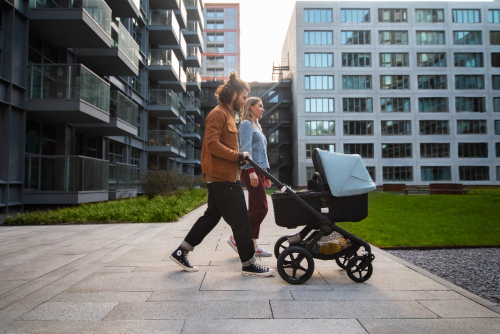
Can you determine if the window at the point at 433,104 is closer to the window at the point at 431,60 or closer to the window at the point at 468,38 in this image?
the window at the point at 431,60

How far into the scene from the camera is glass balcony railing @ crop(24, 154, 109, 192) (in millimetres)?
11297

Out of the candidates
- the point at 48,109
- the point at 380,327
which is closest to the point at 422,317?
the point at 380,327

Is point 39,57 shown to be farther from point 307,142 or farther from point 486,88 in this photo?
point 486,88

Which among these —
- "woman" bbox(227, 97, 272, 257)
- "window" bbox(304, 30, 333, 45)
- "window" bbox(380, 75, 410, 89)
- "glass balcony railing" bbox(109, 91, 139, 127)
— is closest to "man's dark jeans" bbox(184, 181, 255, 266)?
"woman" bbox(227, 97, 272, 257)

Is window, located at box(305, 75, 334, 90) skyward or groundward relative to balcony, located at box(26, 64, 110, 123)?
skyward

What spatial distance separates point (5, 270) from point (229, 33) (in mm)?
81730

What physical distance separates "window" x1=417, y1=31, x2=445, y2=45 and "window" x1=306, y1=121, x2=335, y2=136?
16.0 metres

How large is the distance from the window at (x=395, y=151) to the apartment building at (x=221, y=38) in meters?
40.4

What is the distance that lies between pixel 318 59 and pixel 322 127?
8.83 meters

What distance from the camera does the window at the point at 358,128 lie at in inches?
1949

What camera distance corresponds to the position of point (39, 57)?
13.2m

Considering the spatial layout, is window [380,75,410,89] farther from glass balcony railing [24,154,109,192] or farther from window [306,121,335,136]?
glass balcony railing [24,154,109,192]

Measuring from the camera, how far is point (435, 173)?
49.2 m

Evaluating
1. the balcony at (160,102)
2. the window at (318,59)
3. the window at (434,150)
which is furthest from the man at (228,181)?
the window at (434,150)
